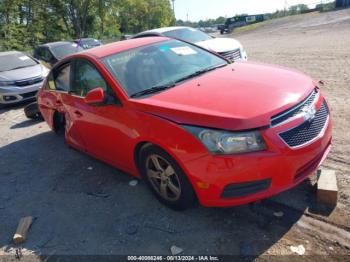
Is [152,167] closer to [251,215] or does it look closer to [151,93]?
[151,93]

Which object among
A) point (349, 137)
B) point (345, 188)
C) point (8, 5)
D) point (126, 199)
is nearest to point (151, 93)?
point (126, 199)

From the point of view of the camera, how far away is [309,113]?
3135 mm

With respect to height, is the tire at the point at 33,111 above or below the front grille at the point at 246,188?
below

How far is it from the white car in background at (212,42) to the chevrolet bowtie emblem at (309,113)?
550 centimetres

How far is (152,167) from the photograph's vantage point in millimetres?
3629

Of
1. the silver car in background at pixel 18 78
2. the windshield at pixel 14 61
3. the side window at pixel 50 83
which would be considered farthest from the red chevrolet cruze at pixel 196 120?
the windshield at pixel 14 61

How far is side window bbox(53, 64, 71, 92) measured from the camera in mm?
5041

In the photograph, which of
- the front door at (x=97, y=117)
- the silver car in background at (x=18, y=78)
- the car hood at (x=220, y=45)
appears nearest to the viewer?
the front door at (x=97, y=117)

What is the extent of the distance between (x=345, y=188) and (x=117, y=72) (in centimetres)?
272

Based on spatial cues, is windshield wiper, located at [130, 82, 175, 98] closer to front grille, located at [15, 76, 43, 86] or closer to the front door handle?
the front door handle

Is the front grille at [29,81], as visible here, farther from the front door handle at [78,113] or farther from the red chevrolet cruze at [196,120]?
the front door handle at [78,113]

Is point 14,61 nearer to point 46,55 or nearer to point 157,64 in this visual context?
point 46,55

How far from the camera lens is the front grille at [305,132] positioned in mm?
2925

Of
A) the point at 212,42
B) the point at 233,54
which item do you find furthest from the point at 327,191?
the point at 212,42
